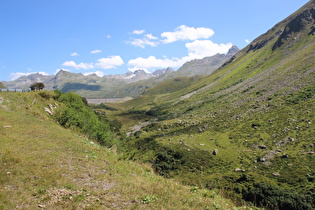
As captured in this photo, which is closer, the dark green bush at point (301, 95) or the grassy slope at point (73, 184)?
the grassy slope at point (73, 184)

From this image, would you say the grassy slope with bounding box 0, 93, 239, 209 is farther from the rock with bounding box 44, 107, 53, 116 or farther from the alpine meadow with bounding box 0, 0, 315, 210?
the rock with bounding box 44, 107, 53, 116

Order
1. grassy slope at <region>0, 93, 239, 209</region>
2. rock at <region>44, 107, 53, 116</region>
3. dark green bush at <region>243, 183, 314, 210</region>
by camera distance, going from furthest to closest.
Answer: rock at <region>44, 107, 53, 116</region> → dark green bush at <region>243, 183, 314, 210</region> → grassy slope at <region>0, 93, 239, 209</region>

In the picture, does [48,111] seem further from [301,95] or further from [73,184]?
[301,95]

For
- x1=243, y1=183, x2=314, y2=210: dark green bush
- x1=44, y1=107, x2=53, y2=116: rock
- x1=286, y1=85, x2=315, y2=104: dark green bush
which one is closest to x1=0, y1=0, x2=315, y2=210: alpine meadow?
x1=44, y1=107, x2=53, y2=116: rock

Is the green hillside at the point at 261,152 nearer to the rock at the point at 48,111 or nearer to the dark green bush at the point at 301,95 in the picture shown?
the dark green bush at the point at 301,95

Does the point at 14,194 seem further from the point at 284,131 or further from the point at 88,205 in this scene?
the point at 284,131

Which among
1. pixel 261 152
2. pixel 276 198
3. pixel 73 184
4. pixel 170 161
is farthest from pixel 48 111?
pixel 261 152

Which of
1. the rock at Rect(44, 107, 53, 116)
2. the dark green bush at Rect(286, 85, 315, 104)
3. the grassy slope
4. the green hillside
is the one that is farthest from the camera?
the dark green bush at Rect(286, 85, 315, 104)

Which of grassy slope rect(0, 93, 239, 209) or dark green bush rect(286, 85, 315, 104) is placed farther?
dark green bush rect(286, 85, 315, 104)

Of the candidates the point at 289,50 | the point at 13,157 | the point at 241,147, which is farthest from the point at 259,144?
the point at 289,50

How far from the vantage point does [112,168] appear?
1844cm

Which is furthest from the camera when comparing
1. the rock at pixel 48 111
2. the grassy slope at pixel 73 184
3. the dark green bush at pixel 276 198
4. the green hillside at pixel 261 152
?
the rock at pixel 48 111

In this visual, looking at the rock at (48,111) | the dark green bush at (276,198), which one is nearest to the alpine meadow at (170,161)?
the rock at (48,111)

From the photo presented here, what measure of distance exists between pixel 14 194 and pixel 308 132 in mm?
60377
